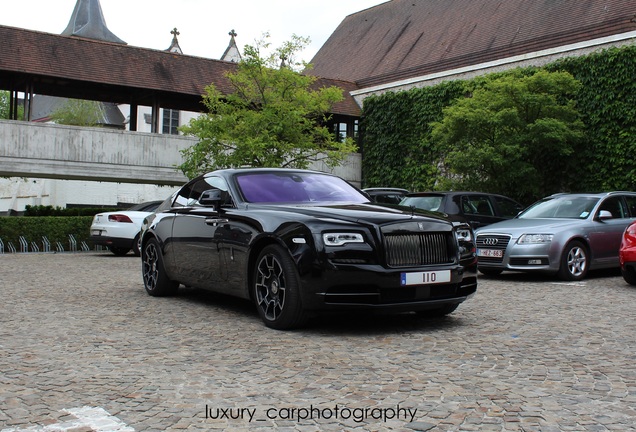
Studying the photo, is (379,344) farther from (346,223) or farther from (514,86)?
(514,86)

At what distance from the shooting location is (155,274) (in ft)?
29.9

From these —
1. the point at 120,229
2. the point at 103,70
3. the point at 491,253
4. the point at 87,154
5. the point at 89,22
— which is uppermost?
the point at 89,22

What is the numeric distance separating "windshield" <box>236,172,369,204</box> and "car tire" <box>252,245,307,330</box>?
957mm

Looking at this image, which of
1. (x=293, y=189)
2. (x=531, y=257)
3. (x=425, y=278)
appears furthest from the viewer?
(x=531, y=257)

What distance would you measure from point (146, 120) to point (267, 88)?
34114mm

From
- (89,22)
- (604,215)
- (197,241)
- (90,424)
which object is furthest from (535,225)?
(89,22)

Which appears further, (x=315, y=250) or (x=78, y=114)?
(x=78, y=114)

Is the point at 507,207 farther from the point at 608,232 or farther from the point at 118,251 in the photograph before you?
the point at 118,251

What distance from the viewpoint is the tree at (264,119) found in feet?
70.8

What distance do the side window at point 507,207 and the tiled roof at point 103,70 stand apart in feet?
45.4

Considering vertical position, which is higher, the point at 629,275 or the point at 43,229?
the point at 43,229

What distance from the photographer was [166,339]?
615cm

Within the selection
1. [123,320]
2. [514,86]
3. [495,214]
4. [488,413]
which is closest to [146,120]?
[514,86]

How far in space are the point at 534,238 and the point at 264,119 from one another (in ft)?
38.1
